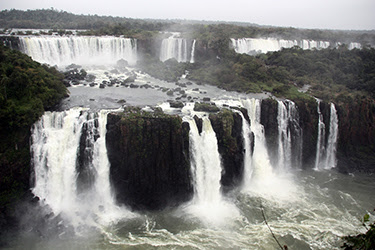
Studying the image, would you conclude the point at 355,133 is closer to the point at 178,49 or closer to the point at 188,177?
the point at 188,177

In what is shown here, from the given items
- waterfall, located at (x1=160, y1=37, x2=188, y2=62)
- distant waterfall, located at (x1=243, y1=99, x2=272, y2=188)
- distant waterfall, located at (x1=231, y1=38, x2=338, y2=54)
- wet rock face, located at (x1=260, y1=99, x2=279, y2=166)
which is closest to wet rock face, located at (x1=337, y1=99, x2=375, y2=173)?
wet rock face, located at (x1=260, y1=99, x2=279, y2=166)

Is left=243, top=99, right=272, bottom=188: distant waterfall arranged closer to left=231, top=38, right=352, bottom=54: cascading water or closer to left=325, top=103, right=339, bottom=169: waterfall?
left=325, top=103, right=339, bottom=169: waterfall

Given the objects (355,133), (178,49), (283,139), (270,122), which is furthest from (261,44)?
(283,139)

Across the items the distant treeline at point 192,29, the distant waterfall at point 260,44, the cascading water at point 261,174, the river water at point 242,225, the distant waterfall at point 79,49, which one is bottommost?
the river water at point 242,225

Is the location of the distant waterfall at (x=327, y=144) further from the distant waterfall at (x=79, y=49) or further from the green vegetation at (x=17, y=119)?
the distant waterfall at (x=79, y=49)

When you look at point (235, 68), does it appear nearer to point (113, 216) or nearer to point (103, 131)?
point (103, 131)

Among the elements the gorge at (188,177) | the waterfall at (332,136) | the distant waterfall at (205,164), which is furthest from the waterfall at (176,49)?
the distant waterfall at (205,164)
